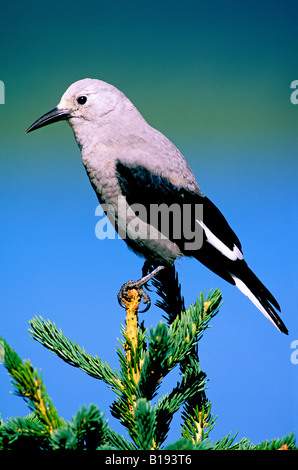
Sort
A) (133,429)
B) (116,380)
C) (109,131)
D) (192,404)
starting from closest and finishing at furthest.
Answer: (133,429), (116,380), (192,404), (109,131)

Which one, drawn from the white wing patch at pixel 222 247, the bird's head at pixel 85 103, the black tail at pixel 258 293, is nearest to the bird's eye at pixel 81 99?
the bird's head at pixel 85 103

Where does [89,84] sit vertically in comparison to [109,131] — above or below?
above

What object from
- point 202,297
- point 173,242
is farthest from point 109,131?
point 202,297

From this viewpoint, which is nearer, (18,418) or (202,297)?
(18,418)

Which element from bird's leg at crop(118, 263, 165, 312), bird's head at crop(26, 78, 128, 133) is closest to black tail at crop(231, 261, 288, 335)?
bird's leg at crop(118, 263, 165, 312)

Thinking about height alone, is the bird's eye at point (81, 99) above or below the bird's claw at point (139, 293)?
above

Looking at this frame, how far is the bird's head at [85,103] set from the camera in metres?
1.88

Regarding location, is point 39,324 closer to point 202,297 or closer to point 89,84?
point 202,297

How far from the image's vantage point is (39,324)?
1078 mm

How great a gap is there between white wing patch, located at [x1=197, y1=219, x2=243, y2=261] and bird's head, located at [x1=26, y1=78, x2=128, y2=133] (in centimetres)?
63

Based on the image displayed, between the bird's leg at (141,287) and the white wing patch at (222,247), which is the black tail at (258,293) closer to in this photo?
the white wing patch at (222,247)

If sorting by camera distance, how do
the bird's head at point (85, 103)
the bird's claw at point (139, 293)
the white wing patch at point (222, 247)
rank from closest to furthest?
the bird's claw at point (139, 293) → the white wing patch at point (222, 247) → the bird's head at point (85, 103)

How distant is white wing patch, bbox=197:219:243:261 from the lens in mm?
1708
